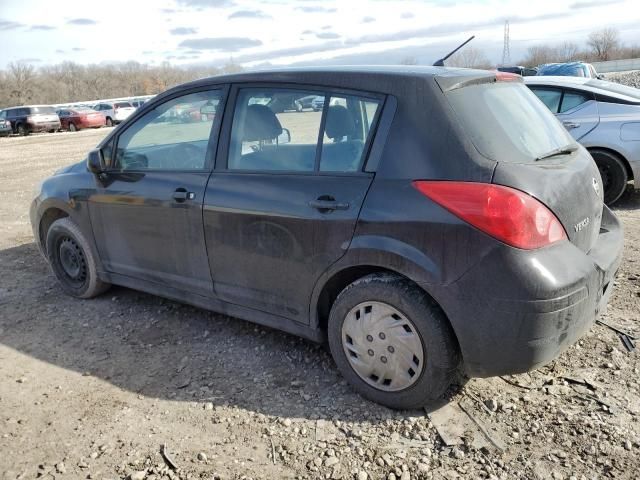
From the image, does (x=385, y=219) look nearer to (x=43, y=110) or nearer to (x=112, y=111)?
(x=43, y=110)

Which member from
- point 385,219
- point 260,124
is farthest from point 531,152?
point 260,124

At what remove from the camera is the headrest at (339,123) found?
9.96 ft

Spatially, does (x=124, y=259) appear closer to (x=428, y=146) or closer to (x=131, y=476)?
(x=131, y=476)

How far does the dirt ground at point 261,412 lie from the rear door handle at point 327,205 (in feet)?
3.52

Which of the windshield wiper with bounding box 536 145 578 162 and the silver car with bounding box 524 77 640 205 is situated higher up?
the windshield wiper with bounding box 536 145 578 162

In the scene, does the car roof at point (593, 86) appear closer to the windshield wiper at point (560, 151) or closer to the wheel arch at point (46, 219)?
the windshield wiper at point (560, 151)

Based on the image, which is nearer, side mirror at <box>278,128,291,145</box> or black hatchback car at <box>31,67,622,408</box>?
black hatchback car at <box>31,67,622,408</box>

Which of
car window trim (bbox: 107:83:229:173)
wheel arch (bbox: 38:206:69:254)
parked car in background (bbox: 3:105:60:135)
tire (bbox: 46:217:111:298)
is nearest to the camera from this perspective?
car window trim (bbox: 107:83:229:173)

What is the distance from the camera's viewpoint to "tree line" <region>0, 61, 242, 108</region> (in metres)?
67.8

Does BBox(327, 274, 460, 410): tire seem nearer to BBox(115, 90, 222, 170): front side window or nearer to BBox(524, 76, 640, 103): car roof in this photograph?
BBox(115, 90, 222, 170): front side window

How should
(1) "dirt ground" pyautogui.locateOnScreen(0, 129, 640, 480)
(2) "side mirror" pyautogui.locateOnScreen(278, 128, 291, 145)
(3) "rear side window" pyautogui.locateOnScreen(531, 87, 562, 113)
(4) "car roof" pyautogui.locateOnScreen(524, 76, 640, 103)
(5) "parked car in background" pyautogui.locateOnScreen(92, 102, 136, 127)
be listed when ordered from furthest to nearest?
(5) "parked car in background" pyautogui.locateOnScreen(92, 102, 136, 127) → (3) "rear side window" pyautogui.locateOnScreen(531, 87, 562, 113) → (4) "car roof" pyautogui.locateOnScreen(524, 76, 640, 103) → (2) "side mirror" pyautogui.locateOnScreen(278, 128, 291, 145) → (1) "dirt ground" pyautogui.locateOnScreen(0, 129, 640, 480)

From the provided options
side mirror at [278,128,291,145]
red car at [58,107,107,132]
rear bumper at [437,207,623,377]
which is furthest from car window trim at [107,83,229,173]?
red car at [58,107,107,132]

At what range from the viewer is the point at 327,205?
2967 mm

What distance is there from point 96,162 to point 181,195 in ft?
3.23
